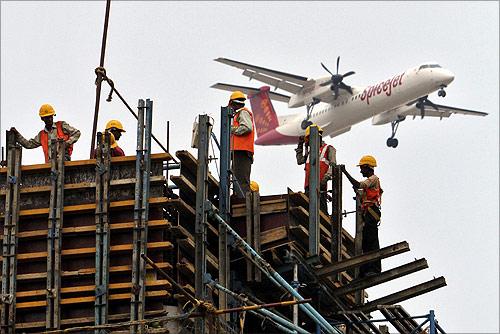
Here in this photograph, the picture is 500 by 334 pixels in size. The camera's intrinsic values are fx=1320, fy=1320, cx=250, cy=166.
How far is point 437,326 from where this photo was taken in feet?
62.3

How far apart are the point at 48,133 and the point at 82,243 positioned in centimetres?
310

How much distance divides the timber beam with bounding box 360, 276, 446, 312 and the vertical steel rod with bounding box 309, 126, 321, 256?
172 cm

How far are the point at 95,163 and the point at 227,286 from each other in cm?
254

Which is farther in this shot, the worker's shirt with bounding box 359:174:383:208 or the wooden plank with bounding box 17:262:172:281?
the worker's shirt with bounding box 359:174:383:208

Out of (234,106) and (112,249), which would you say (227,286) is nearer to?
(112,249)

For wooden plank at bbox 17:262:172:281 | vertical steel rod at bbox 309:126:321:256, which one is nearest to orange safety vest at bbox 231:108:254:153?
vertical steel rod at bbox 309:126:321:256

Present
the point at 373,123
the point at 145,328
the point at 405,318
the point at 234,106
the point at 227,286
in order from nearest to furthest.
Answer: the point at 145,328, the point at 227,286, the point at 405,318, the point at 234,106, the point at 373,123

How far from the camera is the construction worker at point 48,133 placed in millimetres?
20234

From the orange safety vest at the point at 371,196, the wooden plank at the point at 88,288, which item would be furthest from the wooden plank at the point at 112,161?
the orange safety vest at the point at 371,196

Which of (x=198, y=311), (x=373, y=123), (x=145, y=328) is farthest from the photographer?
(x=373, y=123)

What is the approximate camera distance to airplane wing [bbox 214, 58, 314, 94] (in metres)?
87.1

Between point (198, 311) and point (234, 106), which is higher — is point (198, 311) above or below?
below

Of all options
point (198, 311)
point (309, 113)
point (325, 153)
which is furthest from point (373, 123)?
point (198, 311)

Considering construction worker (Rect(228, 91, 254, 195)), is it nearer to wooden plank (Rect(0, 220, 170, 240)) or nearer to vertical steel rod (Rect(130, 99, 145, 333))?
vertical steel rod (Rect(130, 99, 145, 333))
